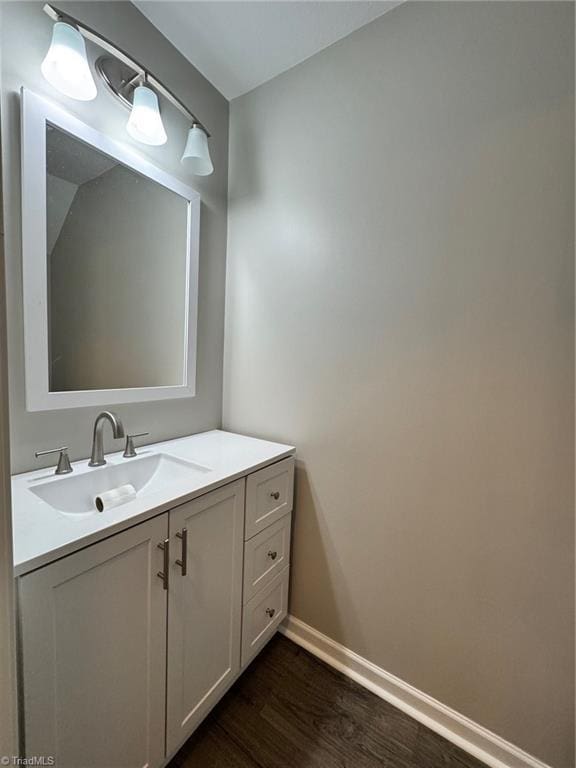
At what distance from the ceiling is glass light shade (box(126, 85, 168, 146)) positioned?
354 mm

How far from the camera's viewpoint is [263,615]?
Result: 1330 mm

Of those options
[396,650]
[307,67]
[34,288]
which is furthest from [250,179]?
[396,650]

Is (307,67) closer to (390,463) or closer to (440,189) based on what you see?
(440,189)

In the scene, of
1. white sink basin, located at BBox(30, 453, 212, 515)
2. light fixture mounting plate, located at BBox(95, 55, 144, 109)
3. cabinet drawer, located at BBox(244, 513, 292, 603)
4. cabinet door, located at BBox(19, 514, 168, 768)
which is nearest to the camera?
cabinet door, located at BBox(19, 514, 168, 768)

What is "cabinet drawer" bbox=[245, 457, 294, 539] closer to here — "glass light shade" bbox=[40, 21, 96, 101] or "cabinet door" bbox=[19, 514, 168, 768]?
"cabinet door" bbox=[19, 514, 168, 768]

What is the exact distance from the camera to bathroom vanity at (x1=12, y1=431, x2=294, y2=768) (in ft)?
2.29

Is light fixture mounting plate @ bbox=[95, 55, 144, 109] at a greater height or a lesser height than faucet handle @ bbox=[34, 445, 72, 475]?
greater

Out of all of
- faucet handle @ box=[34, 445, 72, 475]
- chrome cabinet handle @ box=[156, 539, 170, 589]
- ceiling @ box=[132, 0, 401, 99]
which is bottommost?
chrome cabinet handle @ box=[156, 539, 170, 589]

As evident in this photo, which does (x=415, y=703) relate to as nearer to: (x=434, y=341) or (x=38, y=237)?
(x=434, y=341)

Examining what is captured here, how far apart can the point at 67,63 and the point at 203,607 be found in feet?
5.49

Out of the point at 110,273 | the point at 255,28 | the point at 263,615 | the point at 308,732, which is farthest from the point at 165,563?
the point at 255,28

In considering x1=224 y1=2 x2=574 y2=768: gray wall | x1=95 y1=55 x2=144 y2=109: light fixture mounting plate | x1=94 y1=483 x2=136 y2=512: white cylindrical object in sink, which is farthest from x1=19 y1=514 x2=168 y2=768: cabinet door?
x1=95 y1=55 x2=144 y2=109: light fixture mounting plate

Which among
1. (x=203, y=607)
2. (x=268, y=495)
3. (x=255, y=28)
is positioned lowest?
(x=203, y=607)

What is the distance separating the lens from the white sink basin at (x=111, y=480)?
992mm
